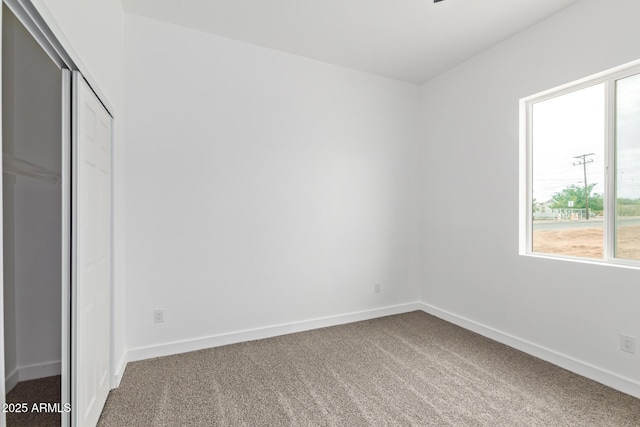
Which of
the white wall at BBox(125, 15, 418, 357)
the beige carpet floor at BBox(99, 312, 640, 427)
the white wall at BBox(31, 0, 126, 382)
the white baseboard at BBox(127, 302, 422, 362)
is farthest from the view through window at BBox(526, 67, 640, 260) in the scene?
the white wall at BBox(31, 0, 126, 382)

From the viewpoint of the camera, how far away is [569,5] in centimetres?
253

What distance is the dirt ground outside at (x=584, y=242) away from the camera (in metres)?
2.33

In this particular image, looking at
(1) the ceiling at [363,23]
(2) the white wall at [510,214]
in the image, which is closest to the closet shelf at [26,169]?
(1) the ceiling at [363,23]

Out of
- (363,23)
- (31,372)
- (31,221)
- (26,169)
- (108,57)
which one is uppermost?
(363,23)

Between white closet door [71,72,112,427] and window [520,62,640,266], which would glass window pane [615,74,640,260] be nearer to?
window [520,62,640,266]

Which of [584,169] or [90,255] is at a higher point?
[584,169]

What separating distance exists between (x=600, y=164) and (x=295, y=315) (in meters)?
2.96

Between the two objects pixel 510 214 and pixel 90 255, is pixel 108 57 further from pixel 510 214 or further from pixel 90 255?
pixel 510 214

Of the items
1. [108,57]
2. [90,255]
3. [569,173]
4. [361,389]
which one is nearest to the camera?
[90,255]

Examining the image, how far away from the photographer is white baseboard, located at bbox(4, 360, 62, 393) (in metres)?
1.03

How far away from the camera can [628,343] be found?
87.8 inches

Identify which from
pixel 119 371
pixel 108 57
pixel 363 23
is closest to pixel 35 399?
pixel 119 371

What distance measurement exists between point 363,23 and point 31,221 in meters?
2.72

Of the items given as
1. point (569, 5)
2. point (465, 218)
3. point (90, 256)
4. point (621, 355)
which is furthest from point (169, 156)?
point (621, 355)
